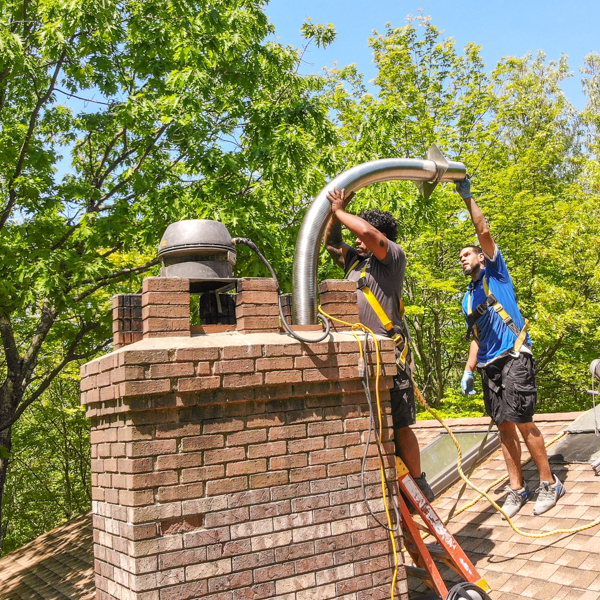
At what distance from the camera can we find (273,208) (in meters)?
11.0

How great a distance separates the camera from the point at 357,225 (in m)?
3.83

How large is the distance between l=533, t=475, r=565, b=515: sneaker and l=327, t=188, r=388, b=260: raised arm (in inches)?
99.9

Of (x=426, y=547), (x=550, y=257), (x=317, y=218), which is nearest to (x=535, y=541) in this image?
(x=426, y=547)

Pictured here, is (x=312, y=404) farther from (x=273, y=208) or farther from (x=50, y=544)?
(x=50, y=544)

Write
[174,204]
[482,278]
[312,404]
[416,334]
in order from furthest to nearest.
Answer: [416,334]
[174,204]
[482,278]
[312,404]

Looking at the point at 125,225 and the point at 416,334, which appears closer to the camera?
the point at 125,225

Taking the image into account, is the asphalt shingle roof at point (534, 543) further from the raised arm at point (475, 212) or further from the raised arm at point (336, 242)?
the raised arm at point (336, 242)

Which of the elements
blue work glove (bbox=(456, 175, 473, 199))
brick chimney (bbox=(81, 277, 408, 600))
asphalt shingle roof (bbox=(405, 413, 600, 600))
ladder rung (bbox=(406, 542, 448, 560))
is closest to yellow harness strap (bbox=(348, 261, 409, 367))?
brick chimney (bbox=(81, 277, 408, 600))

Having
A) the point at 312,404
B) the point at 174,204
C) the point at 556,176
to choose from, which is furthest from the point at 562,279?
the point at 312,404

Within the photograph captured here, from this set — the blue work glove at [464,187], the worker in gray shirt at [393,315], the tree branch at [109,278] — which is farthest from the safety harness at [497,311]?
the tree branch at [109,278]

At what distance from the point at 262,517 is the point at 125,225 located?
7326 mm

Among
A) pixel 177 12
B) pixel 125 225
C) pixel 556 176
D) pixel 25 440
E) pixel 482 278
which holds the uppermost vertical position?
pixel 556 176

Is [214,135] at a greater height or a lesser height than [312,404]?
greater

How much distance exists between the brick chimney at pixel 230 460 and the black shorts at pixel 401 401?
41 cm
